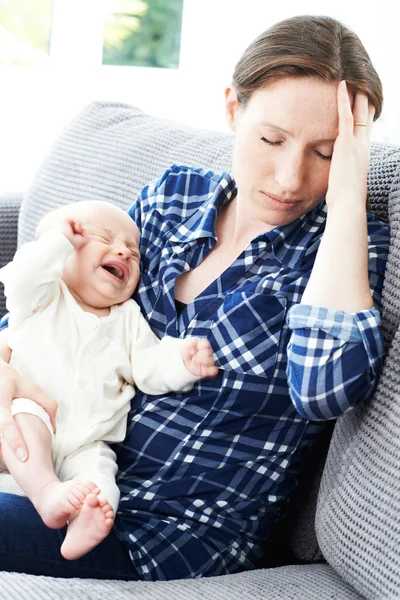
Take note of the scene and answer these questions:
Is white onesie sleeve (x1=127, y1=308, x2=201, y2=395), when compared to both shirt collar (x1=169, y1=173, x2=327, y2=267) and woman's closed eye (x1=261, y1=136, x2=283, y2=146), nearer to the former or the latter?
shirt collar (x1=169, y1=173, x2=327, y2=267)

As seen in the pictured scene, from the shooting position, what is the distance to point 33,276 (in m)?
1.41

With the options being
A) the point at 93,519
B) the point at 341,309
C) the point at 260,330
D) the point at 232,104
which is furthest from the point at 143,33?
the point at 93,519

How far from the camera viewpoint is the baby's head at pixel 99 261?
151cm

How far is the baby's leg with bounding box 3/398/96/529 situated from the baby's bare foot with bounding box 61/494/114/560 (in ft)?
0.06

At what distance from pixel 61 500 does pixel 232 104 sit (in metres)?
0.69

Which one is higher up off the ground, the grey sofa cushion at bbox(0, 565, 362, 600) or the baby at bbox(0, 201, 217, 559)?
the baby at bbox(0, 201, 217, 559)

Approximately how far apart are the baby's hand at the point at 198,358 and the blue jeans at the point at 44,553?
0.92ft

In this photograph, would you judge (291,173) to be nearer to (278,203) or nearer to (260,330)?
(278,203)

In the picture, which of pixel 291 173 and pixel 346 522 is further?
pixel 291 173

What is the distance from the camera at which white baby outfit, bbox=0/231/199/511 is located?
4.55ft

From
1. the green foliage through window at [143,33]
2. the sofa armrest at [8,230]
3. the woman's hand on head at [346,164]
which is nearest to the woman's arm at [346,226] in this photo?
the woman's hand on head at [346,164]

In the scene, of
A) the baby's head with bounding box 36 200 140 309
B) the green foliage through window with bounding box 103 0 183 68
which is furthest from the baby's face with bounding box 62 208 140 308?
the green foliage through window with bounding box 103 0 183 68

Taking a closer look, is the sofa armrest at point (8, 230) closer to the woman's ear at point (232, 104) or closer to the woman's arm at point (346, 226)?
the woman's ear at point (232, 104)

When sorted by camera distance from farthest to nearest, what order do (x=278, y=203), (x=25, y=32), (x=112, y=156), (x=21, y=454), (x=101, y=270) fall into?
1. (x=25, y=32)
2. (x=112, y=156)
3. (x=101, y=270)
4. (x=278, y=203)
5. (x=21, y=454)
